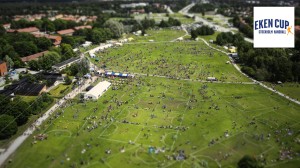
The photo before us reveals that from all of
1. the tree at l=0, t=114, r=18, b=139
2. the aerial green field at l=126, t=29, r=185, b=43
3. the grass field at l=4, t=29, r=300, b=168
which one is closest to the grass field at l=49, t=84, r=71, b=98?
the grass field at l=4, t=29, r=300, b=168

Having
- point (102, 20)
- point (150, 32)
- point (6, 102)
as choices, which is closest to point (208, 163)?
point (6, 102)

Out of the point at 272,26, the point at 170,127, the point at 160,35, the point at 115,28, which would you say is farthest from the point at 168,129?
the point at 160,35

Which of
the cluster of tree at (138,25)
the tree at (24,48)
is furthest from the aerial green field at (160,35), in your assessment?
the tree at (24,48)

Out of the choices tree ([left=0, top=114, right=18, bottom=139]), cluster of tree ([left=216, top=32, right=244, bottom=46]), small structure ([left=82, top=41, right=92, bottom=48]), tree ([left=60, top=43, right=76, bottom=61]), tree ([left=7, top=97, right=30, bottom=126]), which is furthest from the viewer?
cluster of tree ([left=216, top=32, right=244, bottom=46])

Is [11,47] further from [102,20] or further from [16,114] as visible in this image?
[102,20]

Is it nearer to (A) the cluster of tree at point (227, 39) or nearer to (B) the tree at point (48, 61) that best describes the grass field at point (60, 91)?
(B) the tree at point (48, 61)

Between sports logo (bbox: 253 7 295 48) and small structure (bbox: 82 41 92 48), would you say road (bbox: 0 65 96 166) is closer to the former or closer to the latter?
small structure (bbox: 82 41 92 48)

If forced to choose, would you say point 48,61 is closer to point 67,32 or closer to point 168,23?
point 67,32
